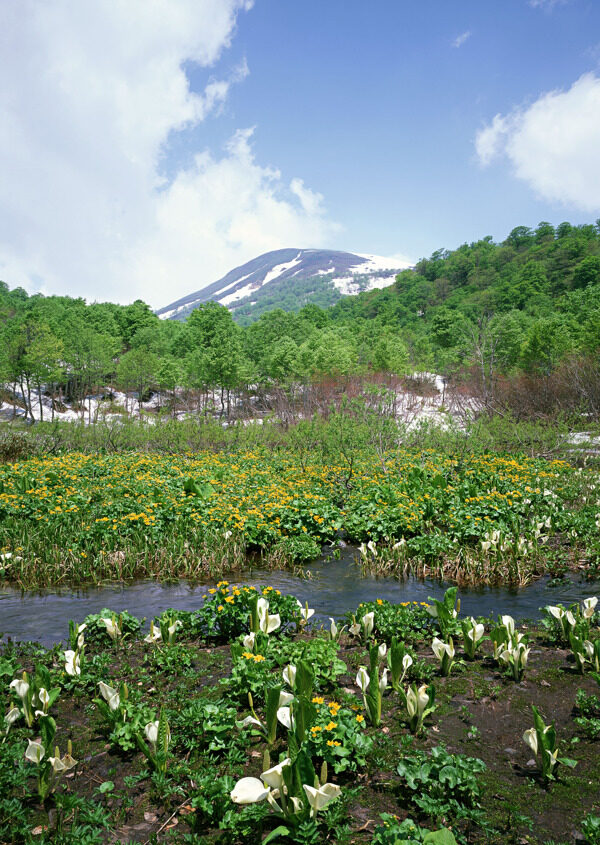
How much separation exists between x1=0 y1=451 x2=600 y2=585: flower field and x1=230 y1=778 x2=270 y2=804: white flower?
15.5 ft

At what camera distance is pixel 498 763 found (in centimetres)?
277

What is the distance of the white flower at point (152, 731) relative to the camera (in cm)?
274

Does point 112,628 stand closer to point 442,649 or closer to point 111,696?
point 111,696

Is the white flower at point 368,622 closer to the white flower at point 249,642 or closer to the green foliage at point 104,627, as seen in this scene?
the white flower at point 249,642

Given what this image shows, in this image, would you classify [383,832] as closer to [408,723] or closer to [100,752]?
[408,723]

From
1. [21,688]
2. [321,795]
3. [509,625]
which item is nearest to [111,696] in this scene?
[21,688]

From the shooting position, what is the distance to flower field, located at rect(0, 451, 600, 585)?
22.7 feet

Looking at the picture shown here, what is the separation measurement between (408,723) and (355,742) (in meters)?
0.63

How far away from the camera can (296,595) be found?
249 inches

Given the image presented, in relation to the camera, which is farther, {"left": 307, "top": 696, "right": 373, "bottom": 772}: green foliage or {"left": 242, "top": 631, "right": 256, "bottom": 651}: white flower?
{"left": 242, "top": 631, "right": 256, "bottom": 651}: white flower

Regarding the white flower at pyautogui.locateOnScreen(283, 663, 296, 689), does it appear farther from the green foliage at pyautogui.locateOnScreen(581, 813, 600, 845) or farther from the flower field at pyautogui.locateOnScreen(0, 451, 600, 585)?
the flower field at pyautogui.locateOnScreen(0, 451, 600, 585)

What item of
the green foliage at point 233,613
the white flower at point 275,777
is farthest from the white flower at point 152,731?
the green foliage at point 233,613

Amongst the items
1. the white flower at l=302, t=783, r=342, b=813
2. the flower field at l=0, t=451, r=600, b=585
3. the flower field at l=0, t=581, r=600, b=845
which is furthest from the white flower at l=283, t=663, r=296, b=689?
the flower field at l=0, t=451, r=600, b=585

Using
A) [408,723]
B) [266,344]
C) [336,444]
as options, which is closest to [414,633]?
[408,723]
